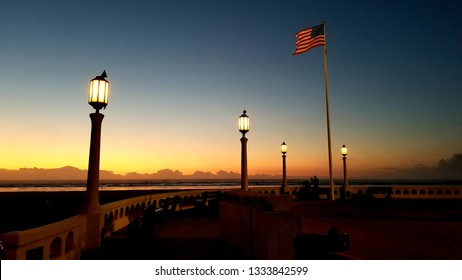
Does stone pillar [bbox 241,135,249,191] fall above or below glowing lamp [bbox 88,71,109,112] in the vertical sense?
below

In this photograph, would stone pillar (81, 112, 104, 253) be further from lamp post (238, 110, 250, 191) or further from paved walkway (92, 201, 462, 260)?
lamp post (238, 110, 250, 191)

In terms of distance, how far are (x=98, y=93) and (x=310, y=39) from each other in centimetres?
1397

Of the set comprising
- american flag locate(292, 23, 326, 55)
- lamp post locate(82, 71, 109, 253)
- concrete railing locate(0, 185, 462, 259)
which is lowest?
concrete railing locate(0, 185, 462, 259)

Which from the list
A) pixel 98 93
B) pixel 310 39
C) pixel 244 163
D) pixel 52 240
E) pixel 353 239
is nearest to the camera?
pixel 52 240

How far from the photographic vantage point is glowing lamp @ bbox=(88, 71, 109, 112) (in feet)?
24.8

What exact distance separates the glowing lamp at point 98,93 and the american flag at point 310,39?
510 inches

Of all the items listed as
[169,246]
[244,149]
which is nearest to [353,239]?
[244,149]

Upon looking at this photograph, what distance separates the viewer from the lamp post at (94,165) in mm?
7016

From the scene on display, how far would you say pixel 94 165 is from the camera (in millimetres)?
7270

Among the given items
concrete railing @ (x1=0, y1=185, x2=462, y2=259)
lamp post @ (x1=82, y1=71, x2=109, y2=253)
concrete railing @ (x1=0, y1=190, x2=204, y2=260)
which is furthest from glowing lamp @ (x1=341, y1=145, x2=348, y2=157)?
lamp post @ (x1=82, y1=71, x2=109, y2=253)

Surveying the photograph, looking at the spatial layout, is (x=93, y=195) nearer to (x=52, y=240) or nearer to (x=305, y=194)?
(x=52, y=240)

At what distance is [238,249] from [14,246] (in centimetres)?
416

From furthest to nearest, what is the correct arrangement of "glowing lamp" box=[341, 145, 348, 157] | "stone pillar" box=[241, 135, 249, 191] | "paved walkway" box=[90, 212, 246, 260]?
"glowing lamp" box=[341, 145, 348, 157] < "stone pillar" box=[241, 135, 249, 191] < "paved walkway" box=[90, 212, 246, 260]
